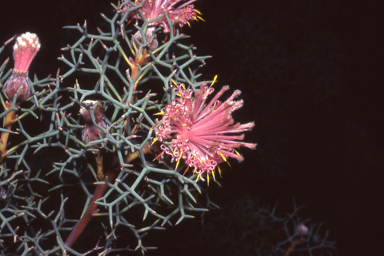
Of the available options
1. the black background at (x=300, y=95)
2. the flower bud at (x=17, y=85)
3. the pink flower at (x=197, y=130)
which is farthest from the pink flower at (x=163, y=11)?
the black background at (x=300, y=95)

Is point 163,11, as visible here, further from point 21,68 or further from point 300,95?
point 300,95

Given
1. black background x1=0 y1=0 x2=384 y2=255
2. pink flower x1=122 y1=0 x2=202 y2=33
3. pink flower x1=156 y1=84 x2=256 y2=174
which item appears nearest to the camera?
pink flower x1=156 y1=84 x2=256 y2=174

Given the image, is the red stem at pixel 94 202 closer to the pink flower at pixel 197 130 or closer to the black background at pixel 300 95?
the pink flower at pixel 197 130

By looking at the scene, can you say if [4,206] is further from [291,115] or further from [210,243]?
[291,115]

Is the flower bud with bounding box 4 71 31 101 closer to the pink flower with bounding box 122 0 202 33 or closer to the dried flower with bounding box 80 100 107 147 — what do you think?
the dried flower with bounding box 80 100 107 147

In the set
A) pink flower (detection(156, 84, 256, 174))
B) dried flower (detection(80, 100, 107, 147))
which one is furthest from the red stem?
pink flower (detection(156, 84, 256, 174))

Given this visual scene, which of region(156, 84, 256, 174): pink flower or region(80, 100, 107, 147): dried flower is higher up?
region(156, 84, 256, 174): pink flower
